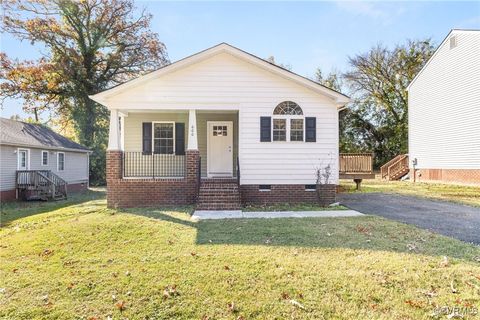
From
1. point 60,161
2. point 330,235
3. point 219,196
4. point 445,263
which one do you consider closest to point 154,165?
point 219,196

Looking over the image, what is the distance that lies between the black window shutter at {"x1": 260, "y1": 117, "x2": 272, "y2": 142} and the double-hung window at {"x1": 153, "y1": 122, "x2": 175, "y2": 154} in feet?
12.8

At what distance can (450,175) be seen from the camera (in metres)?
19.2

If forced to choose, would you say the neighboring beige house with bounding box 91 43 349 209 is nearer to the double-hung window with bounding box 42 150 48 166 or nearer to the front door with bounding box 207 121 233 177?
the front door with bounding box 207 121 233 177

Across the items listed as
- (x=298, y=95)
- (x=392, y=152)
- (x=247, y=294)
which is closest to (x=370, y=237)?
(x=247, y=294)

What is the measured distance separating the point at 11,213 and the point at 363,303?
513 inches

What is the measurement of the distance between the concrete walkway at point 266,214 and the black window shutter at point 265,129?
2907 mm

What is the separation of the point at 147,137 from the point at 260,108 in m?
4.89

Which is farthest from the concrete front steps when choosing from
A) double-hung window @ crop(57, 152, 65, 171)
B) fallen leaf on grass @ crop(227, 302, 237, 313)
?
double-hung window @ crop(57, 152, 65, 171)

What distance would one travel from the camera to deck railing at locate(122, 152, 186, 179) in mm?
12250

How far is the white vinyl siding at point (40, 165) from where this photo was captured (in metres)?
15.2

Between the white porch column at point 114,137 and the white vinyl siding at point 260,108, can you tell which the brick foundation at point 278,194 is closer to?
the white vinyl siding at point 260,108

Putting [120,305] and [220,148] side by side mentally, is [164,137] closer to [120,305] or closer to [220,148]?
[220,148]

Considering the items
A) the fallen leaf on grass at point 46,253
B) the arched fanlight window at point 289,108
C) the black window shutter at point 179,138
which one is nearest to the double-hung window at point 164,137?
the black window shutter at point 179,138

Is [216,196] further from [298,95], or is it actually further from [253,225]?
[298,95]
